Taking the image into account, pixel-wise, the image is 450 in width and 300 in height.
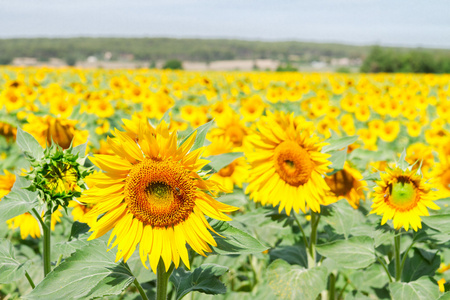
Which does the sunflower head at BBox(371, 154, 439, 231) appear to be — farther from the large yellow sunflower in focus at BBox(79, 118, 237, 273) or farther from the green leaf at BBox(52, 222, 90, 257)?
the green leaf at BBox(52, 222, 90, 257)

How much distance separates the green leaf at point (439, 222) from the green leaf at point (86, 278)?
4.36ft

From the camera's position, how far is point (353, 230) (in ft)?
6.85

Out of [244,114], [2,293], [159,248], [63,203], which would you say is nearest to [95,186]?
[63,203]

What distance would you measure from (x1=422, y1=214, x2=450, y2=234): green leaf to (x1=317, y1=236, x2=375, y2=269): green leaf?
345mm

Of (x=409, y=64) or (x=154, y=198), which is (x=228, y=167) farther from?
(x=409, y=64)

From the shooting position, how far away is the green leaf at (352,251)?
2.00 meters

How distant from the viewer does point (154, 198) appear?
1.32m

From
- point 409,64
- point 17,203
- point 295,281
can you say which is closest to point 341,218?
point 295,281

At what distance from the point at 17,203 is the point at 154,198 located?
0.55 m

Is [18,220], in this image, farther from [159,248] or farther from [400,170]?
[400,170]

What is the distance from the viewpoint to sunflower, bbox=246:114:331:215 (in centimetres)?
204

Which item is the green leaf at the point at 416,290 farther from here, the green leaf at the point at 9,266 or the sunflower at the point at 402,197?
the green leaf at the point at 9,266

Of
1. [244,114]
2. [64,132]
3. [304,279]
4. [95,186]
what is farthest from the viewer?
[244,114]

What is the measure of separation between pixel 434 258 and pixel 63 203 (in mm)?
1988
